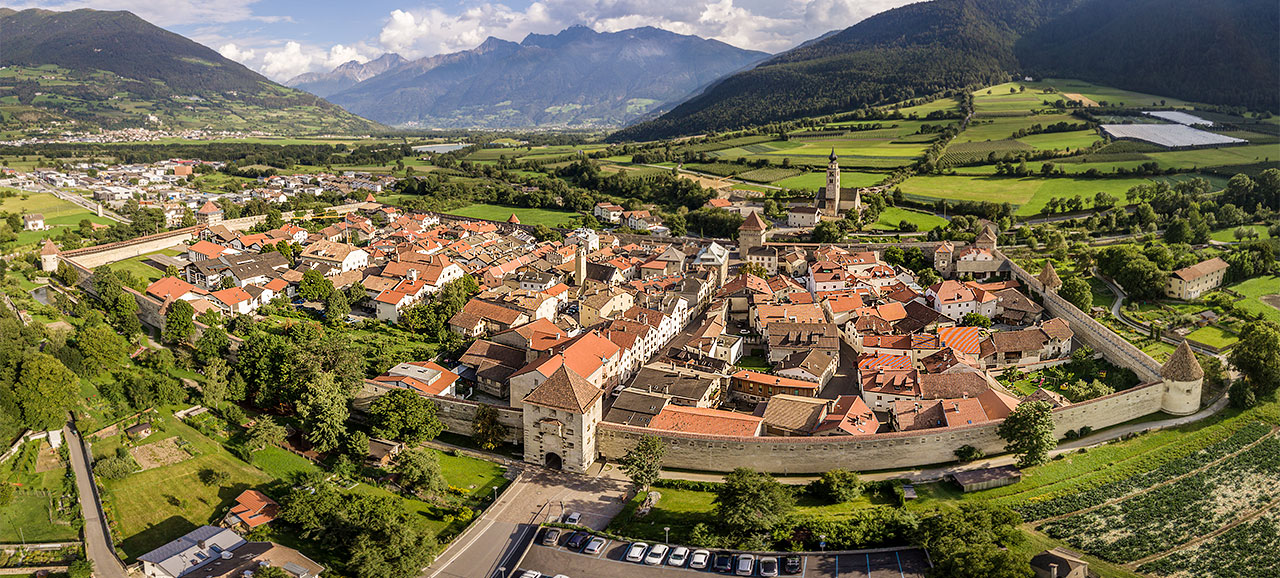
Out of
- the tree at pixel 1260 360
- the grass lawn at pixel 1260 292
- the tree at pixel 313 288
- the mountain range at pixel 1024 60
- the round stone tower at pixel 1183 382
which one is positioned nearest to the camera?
the round stone tower at pixel 1183 382

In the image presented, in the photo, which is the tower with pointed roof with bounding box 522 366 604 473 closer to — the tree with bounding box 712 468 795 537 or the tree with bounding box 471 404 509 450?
the tree with bounding box 471 404 509 450

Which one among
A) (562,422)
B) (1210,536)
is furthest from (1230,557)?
(562,422)

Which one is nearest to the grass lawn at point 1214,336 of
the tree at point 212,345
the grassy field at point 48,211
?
the tree at point 212,345

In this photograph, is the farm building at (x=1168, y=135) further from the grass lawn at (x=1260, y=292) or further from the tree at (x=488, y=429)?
the tree at (x=488, y=429)

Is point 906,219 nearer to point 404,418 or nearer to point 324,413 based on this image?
point 404,418

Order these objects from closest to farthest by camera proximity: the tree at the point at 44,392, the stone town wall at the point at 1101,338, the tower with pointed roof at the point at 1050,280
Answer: the tree at the point at 44,392 → the stone town wall at the point at 1101,338 → the tower with pointed roof at the point at 1050,280
